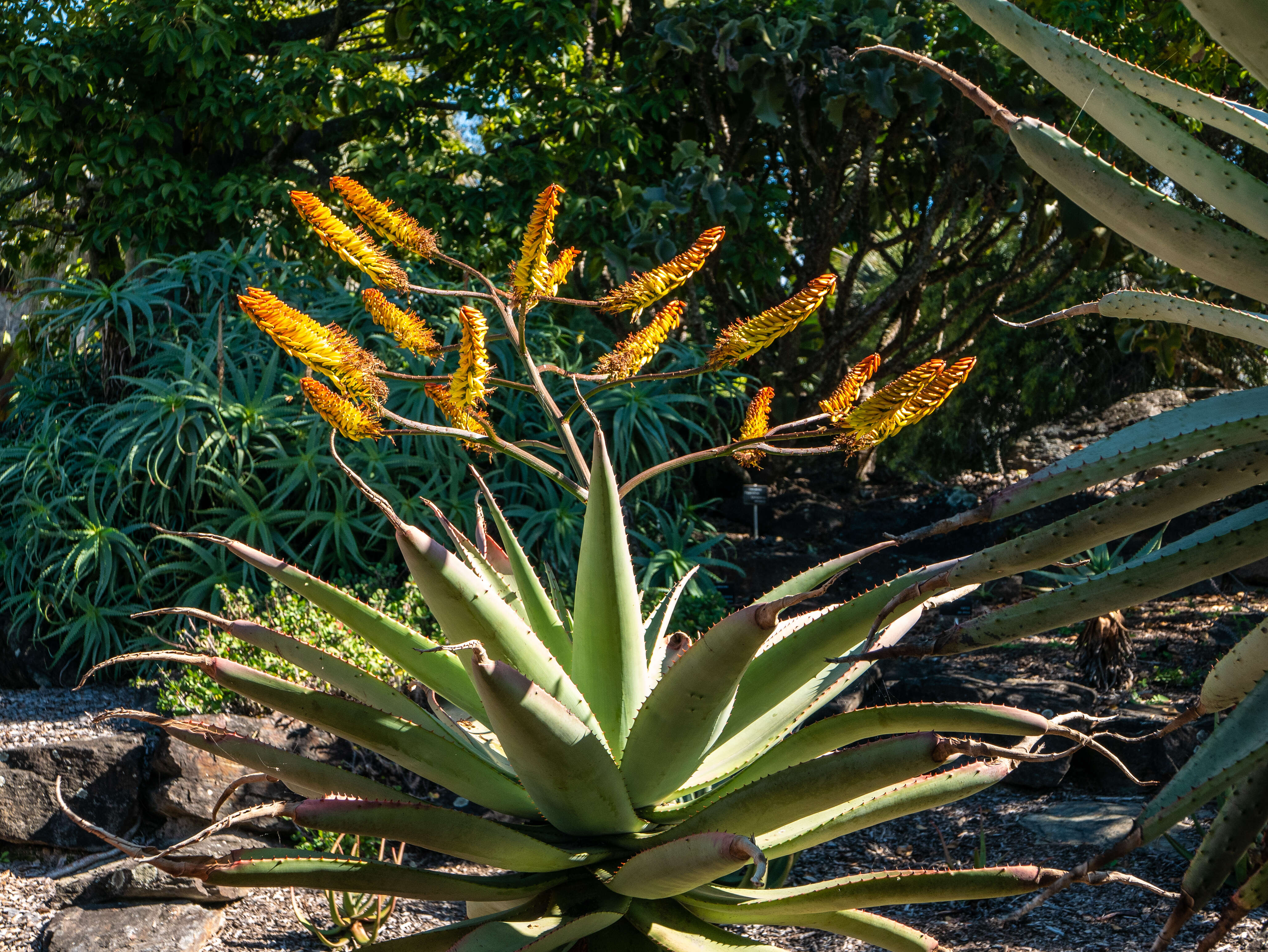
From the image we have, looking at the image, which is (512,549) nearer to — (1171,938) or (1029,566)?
(1029,566)

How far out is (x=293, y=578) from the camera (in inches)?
64.2

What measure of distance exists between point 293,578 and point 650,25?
25.1 feet

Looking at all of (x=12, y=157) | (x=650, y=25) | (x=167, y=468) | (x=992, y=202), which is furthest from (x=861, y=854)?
(x=12, y=157)

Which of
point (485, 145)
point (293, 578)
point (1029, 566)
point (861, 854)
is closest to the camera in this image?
point (1029, 566)

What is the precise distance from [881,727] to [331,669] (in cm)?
90

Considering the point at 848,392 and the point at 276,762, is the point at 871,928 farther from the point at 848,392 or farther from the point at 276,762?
the point at 276,762

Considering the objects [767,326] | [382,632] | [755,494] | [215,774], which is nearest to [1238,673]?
[767,326]

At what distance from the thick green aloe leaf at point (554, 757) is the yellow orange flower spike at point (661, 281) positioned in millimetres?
681

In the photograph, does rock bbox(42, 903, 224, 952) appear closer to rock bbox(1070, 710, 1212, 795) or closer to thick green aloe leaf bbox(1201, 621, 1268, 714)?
thick green aloe leaf bbox(1201, 621, 1268, 714)

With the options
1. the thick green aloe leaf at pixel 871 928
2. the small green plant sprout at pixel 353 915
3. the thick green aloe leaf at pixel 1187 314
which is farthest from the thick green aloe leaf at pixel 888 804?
the small green plant sprout at pixel 353 915

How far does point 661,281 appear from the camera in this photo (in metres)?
1.72

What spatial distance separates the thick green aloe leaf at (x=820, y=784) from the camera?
1361 millimetres

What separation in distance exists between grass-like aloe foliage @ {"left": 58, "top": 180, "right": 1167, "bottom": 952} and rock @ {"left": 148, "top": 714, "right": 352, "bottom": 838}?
2.54 meters

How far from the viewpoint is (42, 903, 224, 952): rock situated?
320cm
